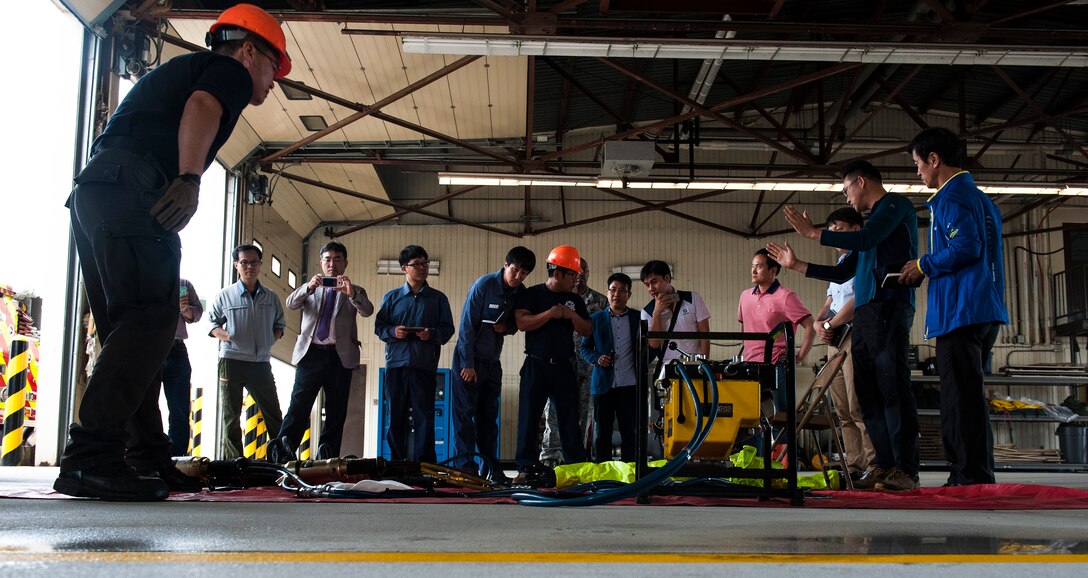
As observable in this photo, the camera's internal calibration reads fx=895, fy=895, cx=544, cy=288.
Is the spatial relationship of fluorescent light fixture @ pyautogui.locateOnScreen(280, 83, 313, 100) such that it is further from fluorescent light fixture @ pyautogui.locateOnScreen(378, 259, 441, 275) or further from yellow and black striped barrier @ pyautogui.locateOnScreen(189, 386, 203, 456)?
fluorescent light fixture @ pyautogui.locateOnScreen(378, 259, 441, 275)

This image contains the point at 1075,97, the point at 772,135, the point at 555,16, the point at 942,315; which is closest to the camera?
the point at 942,315

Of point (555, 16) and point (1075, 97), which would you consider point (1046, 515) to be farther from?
point (1075, 97)

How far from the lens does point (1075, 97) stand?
590 inches

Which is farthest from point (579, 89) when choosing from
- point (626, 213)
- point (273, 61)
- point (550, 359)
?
point (273, 61)

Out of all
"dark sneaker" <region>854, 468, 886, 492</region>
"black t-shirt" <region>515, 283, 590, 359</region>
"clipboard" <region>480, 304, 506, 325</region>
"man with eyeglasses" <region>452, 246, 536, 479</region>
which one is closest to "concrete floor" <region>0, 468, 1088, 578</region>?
"dark sneaker" <region>854, 468, 886, 492</region>

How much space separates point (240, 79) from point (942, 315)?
3389 mm

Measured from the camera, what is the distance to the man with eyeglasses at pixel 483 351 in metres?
6.52

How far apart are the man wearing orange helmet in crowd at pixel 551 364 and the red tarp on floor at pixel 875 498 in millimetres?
2293

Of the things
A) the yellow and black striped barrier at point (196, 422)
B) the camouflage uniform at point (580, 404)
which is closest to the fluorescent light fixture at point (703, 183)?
the camouflage uniform at point (580, 404)

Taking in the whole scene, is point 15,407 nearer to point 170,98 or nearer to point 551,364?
point 551,364

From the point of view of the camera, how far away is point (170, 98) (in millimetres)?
3309

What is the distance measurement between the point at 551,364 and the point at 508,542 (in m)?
4.53

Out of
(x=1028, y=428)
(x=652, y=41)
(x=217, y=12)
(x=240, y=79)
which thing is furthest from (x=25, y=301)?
(x=1028, y=428)

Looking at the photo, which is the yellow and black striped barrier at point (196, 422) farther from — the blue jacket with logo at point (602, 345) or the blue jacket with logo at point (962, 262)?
the blue jacket with logo at point (962, 262)
